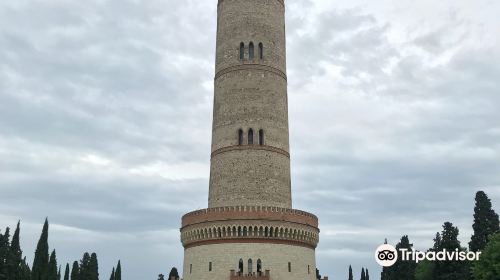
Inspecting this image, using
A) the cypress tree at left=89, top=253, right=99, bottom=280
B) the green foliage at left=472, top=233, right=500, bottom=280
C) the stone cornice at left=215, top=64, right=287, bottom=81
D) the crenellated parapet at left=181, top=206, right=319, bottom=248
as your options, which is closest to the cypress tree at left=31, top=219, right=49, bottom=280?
the cypress tree at left=89, top=253, right=99, bottom=280

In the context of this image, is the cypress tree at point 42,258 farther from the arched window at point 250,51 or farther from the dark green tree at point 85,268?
the arched window at point 250,51

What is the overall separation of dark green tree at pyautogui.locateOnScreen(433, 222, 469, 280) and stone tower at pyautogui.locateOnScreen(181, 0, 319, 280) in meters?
14.3

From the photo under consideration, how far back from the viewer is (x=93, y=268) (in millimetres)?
69562

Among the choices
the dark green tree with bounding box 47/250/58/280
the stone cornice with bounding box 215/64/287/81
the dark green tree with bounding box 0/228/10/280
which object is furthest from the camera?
the dark green tree with bounding box 47/250/58/280

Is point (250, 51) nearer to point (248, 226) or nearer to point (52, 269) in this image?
point (248, 226)

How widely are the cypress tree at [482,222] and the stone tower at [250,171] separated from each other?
17.0 metres

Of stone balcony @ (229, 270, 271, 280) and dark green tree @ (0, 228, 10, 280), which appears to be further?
dark green tree @ (0, 228, 10, 280)

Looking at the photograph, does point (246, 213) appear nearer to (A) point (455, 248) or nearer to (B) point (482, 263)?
(B) point (482, 263)

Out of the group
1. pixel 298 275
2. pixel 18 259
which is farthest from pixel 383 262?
pixel 18 259

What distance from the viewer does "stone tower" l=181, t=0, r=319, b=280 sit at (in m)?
35.8

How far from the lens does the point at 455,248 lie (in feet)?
159

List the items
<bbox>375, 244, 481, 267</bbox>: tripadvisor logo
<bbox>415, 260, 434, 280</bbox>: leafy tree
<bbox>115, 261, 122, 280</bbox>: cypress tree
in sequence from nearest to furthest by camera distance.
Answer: <bbox>375, 244, 481, 267</bbox>: tripadvisor logo < <bbox>415, 260, 434, 280</bbox>: leafy tree < <bbox>115, 261, 122, 280</bbox>: cypress tree

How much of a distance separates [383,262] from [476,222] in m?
18.0

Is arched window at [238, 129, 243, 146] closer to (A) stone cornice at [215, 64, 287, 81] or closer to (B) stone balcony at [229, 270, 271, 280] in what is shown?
(A) stone cornice at [215, 64, 287, 81]
